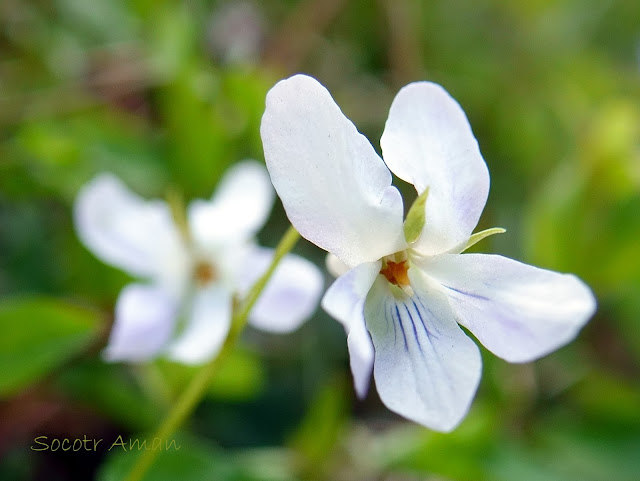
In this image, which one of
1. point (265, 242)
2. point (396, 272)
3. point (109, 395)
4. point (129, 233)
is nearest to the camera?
point (396, 272)

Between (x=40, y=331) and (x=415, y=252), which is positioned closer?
(x=415, y=252)

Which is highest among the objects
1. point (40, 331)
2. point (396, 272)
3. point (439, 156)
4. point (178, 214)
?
point (439, 156)

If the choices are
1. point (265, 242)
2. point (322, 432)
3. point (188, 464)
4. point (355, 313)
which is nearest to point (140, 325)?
point (188, 464)

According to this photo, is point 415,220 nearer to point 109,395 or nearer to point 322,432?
point 322,432

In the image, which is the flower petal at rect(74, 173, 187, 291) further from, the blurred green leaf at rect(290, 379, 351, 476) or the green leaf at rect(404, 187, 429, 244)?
the green leaf at rect(404, 187, 429, 244)

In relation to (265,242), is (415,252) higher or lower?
higher

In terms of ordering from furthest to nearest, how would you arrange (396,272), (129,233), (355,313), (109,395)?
(109,395) → (129,233) → (396,272) → (355,313)

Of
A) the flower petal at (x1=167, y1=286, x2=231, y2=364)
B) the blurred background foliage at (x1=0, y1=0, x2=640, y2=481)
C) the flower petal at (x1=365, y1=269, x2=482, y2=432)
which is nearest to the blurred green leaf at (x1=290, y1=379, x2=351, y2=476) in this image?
the blurred background foliage at (x1=0, y1=0, x2=640, y2=481)

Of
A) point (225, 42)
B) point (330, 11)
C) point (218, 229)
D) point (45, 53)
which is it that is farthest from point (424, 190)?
point (225, 42)

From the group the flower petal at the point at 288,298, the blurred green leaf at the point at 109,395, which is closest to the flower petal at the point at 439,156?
the flower petal at the point at 288,298
